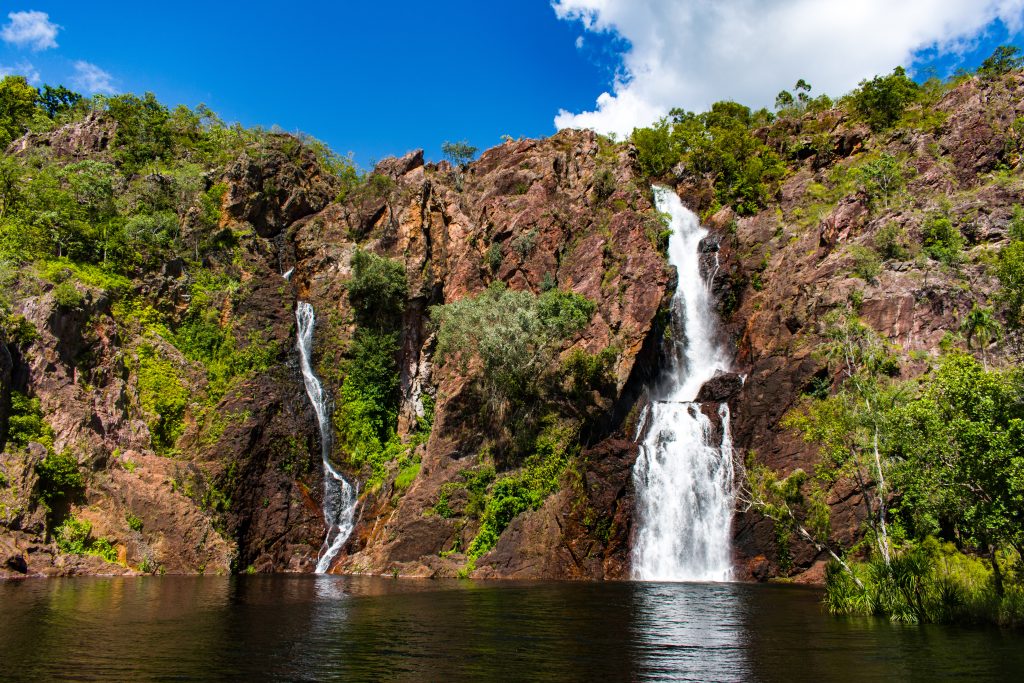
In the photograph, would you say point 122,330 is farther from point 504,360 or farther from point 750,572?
point 750,572

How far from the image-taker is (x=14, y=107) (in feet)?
259

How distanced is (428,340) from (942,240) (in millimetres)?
39955

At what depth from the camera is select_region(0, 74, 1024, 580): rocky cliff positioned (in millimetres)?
38406

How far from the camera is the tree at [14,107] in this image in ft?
251

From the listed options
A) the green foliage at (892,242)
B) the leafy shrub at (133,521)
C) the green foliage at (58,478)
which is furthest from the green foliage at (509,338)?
the green foliage at (58,478)

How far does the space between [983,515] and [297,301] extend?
170ft

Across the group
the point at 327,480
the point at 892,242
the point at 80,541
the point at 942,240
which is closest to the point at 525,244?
the point at 327,480

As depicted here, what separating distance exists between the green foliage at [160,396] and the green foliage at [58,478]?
7.18 meters

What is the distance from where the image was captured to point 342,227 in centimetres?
6431

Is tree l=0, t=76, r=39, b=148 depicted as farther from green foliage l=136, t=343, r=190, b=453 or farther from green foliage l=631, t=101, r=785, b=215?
green foliage l=631, t=101, r=785, b=215

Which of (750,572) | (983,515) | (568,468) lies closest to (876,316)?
(750,572)

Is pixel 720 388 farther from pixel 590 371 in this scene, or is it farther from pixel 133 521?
pixel 133 521

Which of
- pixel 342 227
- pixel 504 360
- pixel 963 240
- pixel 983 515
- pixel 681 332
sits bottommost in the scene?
pixel 983 515

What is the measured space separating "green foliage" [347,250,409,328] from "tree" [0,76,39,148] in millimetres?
50645
